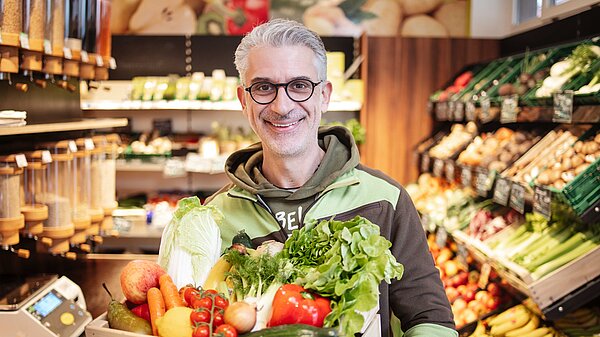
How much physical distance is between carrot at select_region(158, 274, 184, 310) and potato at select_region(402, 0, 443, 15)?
591 centimetres

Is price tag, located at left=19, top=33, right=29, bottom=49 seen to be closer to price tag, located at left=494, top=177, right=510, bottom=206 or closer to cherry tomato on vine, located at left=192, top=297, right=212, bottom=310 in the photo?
cherry tomato on vine, located at left=192, top=297, right=212, bottom=310

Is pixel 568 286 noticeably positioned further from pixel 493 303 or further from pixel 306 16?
pixel 306 16

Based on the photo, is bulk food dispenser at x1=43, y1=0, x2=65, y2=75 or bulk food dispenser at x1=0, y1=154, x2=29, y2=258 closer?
bulk food dispenser at x1=0, y1=154, x2=29, y2=258

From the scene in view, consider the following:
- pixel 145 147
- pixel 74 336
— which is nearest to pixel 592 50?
pixel 74 336

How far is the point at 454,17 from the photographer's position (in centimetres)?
720

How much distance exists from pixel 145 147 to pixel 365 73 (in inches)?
82.4

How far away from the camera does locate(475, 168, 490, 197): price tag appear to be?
4438 millimetres

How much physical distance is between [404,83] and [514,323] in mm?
2949

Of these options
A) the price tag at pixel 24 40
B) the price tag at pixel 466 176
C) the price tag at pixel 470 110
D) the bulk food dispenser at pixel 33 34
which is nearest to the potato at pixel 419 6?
the price tag at pixel 470 110

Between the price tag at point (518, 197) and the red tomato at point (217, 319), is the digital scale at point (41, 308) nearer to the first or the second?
the red tomato at point (217, 319)

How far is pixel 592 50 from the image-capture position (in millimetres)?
3912

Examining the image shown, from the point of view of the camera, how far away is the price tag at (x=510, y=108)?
4.33m

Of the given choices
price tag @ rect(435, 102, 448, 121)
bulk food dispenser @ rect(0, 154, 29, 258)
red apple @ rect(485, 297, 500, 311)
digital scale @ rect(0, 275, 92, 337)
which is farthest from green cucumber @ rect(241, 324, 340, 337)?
price tag @ rect(435, 102, 448, 121)

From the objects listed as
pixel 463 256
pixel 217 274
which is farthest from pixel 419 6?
pixel 217 274
